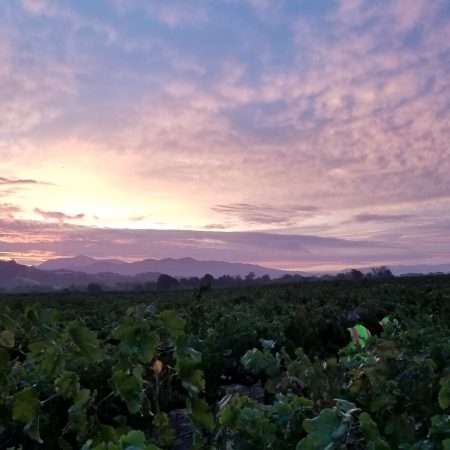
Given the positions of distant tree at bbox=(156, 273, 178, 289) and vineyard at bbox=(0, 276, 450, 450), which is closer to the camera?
vineyard at bbox=(0, 276, 450, 450)

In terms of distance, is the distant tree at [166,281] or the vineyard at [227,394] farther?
the distant tree at [166,281]

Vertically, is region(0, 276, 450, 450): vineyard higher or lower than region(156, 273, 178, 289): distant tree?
higher

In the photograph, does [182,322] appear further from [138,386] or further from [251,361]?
[251,361]

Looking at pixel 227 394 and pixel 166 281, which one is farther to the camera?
pixel 166 281

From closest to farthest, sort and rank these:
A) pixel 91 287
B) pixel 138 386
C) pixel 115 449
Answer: pixel 115 449 → pixel 138 386 → pixel 91 287

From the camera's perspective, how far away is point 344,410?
1.90 metres

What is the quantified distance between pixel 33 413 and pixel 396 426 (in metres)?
1.57

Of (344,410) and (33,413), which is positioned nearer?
(33,413)

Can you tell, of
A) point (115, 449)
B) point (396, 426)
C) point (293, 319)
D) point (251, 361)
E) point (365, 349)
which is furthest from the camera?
point (293, 319)

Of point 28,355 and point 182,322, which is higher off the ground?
point 182,322

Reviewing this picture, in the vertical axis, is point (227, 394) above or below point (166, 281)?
above

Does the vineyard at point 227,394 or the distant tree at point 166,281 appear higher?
the vineyard at point 227,394

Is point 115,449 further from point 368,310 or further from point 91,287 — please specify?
point 91,287

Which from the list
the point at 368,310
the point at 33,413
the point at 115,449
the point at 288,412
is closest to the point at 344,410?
the point at 288,412
